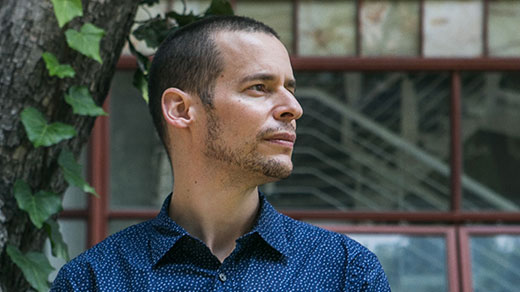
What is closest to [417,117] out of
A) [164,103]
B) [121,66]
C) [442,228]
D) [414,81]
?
[414,81]

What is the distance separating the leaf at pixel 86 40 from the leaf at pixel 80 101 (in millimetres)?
131

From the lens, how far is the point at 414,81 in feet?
18.2

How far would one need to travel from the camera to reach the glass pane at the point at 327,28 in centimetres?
557

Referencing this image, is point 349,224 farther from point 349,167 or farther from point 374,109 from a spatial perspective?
point 374,109

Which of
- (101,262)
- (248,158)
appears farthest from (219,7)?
(101,262)

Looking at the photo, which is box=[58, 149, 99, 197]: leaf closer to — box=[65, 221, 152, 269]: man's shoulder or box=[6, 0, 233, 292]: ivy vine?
box=[6, 0, 233, 292]: ivy vine

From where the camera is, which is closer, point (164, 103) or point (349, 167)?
point (164, 103)

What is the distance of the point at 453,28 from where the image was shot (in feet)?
18.1

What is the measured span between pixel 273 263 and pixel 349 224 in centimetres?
328

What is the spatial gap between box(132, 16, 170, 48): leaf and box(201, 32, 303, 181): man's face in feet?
3.55

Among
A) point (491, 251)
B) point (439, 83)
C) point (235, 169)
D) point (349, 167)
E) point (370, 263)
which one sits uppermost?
point (235, 169)

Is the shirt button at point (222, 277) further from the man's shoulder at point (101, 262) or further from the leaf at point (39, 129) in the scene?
the leaf at point (39, 129)

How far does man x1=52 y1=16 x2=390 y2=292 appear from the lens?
222 centimetres

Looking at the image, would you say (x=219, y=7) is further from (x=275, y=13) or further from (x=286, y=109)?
(x=275, y=13)
